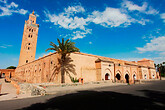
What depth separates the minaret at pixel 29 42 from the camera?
3703cm

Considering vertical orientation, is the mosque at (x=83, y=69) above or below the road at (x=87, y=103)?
above

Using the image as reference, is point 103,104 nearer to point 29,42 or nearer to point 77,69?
point 77,69

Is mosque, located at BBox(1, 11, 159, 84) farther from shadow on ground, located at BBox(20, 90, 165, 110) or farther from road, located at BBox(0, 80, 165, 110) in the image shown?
shadow on ground, located at BBox(20, 90, 165, 110)

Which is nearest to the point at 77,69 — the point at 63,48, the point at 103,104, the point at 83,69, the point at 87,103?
the point at 83,69

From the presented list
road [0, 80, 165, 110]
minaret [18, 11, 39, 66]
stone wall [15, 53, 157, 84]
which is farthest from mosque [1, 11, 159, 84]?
minaret [18, 11, 39, 66]

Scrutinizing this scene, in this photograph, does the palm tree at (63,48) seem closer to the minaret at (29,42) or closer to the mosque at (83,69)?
the mosque at (83,69)

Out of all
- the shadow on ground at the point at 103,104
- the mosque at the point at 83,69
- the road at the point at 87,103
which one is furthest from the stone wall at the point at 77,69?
the shadow on ground at the point at 103,104

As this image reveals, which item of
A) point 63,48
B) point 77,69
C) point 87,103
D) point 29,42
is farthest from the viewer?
point 29,42

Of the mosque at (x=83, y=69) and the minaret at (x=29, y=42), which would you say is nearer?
the mosque at (x=83, y=69)

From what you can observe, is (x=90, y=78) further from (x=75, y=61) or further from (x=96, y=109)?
(x=96, y=109)

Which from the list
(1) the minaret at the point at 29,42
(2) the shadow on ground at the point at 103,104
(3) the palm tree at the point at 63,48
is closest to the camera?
(2) the shadow on ground at the point at 103,104

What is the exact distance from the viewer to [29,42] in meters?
38.8

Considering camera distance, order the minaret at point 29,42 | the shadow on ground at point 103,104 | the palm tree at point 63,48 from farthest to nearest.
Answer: the minaret at point 29,42 < the palm tree at point 63,48 < the shadow on ground at point 103,104

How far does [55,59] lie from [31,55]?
2661cm
